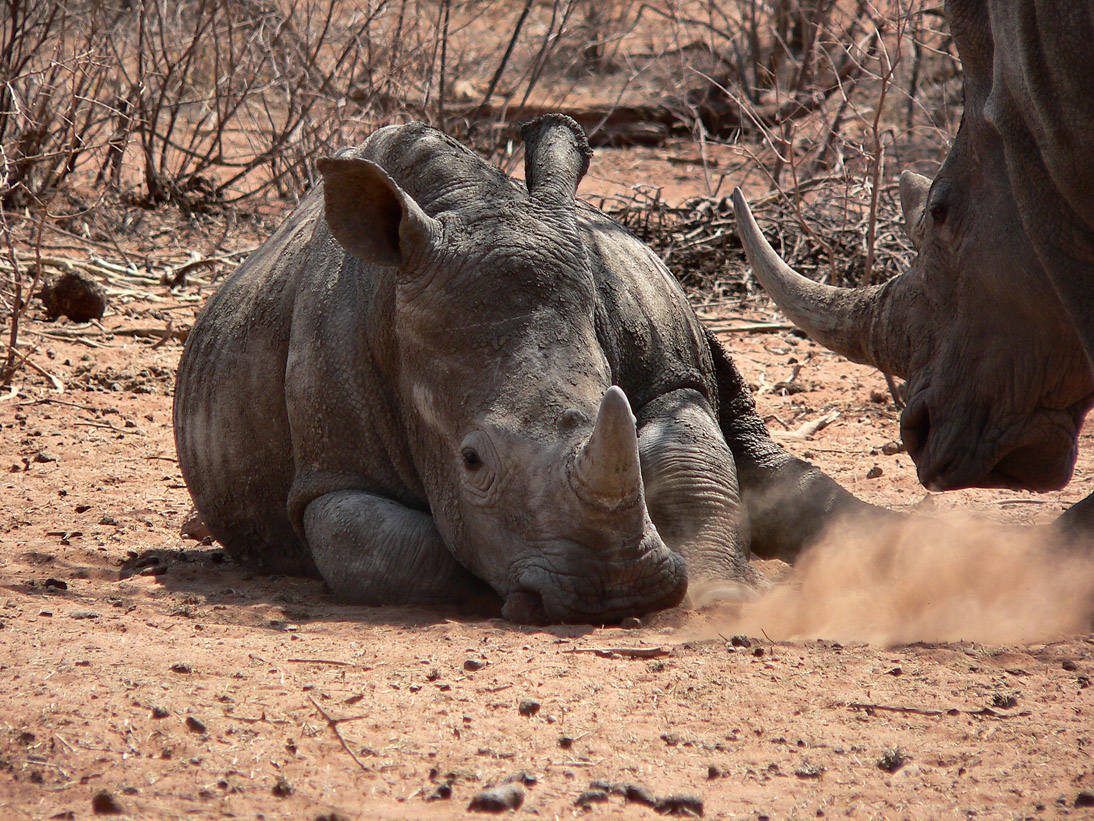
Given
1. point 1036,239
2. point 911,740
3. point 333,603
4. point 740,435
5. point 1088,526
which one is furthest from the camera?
point 740,435

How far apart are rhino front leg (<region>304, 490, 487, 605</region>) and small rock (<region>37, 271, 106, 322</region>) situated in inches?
192

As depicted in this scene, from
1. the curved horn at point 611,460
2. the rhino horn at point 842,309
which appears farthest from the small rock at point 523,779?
the rhino horn at point 842,309

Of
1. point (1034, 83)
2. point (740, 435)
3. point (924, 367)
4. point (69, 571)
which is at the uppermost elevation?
point (1034, 83)

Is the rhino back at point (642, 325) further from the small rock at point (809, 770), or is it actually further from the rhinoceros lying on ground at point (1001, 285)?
the small rock at point (809, 770)

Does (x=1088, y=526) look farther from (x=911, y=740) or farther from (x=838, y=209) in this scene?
(x=838, y=209)

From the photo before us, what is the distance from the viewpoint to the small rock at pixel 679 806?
9.09 feet

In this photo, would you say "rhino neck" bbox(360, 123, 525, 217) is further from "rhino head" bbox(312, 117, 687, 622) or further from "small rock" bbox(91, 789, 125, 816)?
"small rock" bbox(91, 789, 125, 816)

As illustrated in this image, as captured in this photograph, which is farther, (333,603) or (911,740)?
(333,603)

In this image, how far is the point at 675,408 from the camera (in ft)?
16.8

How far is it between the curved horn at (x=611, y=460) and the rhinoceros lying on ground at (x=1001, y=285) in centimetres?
141

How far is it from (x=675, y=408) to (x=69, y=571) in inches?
93.7

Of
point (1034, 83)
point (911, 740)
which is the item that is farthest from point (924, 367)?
point (911, 740)

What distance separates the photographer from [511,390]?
4.45 meters

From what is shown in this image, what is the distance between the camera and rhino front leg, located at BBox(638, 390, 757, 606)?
4.72 metres
